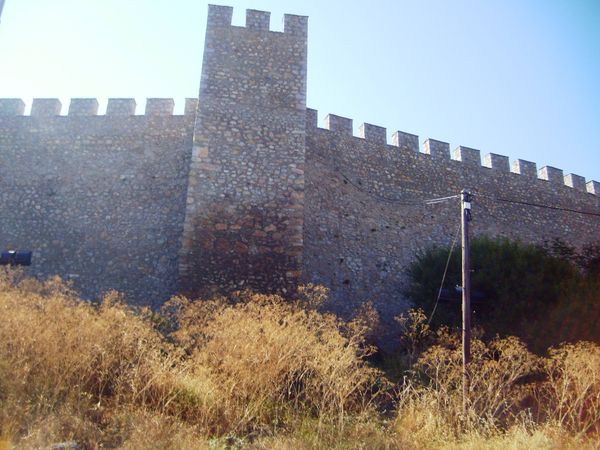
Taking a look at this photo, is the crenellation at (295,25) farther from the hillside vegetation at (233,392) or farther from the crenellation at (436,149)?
the hillside vegetation at (233,392)

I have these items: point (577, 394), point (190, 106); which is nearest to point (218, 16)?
point (190, 106)

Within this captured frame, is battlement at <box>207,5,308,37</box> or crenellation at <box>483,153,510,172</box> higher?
battlement at <box>207,5,308,37</box>

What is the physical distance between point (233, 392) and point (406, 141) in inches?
427

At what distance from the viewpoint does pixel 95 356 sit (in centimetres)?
747

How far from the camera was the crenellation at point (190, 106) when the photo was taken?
1402 cm

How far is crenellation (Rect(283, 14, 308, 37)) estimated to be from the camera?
42.0 feet

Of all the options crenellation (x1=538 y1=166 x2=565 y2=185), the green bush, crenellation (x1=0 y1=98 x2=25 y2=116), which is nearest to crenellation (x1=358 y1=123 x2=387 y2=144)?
the green bush

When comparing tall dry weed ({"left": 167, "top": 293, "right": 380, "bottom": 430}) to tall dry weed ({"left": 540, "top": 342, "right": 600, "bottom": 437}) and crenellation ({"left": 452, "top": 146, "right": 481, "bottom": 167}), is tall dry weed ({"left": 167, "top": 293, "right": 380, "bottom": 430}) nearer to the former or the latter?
tall dry weed ({"left": 540, "top": 342, "right": 600, "bottom": 437})

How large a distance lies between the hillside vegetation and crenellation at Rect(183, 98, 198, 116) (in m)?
6.53

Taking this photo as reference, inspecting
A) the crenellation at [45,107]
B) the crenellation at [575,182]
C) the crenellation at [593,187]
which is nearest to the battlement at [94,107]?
the crenellation at [45,107]

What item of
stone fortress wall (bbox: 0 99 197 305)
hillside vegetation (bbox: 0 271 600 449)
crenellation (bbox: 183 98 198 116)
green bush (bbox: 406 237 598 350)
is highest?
crenellation (bbox: 183 98 198 116)

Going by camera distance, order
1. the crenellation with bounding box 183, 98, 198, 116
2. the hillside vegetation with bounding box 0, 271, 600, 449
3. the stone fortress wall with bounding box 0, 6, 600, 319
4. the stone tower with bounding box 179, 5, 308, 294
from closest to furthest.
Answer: the hillside vegetation with bounding box 0, 271, 600, 449, the stone tower with bounding box 179, 5, 308, 294, the stone fortress wall with bounding box 0, 6, 600, 319, the crenellation with bounding box 183, 98, 198, 116

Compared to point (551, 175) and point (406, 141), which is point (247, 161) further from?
point (551, 175)

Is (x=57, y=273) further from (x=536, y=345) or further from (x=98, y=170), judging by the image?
(x=536, y=345)
